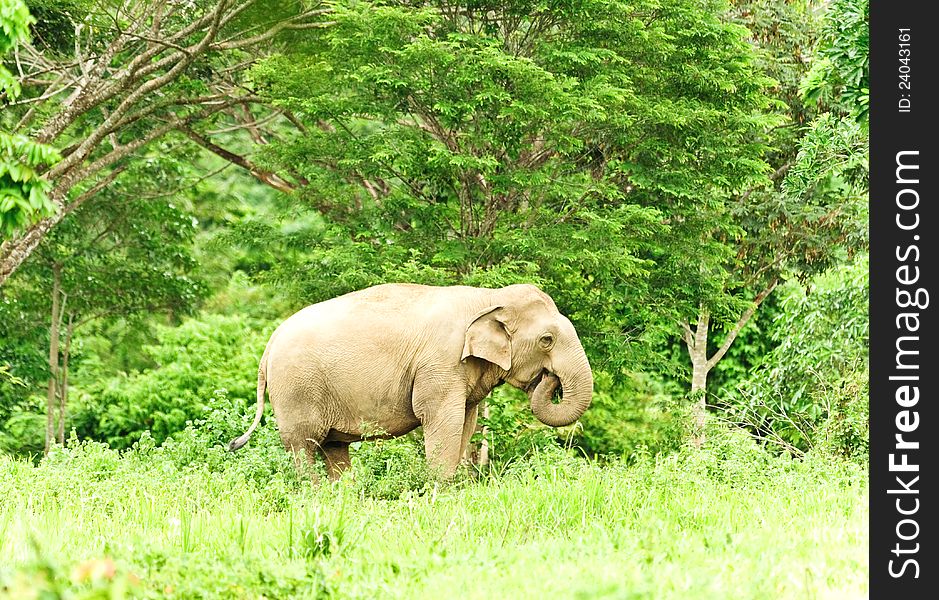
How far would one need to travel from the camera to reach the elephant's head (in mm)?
9555

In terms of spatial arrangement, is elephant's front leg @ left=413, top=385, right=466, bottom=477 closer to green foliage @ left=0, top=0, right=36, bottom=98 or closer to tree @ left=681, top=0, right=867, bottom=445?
green foliage @ left=0, top=0, right=36, bottom=98

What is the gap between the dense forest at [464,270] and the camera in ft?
22.8

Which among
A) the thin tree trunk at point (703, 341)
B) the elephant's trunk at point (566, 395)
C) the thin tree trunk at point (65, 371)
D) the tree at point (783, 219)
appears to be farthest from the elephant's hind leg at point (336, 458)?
the thin tree trunk at point (65, 371)

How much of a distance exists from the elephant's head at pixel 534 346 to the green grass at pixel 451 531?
0.57 m

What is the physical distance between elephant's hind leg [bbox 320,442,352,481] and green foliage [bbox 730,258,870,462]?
370 centimetres

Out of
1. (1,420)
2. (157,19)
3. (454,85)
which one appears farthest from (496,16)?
(1,420)

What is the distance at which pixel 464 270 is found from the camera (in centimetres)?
1255

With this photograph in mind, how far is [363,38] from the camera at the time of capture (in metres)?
12.0

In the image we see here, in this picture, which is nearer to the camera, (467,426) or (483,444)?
(467,426)

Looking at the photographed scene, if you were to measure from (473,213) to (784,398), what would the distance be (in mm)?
3868

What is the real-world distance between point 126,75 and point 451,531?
8452 millimetres
